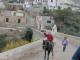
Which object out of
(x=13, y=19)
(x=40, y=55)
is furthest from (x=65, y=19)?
(x=40, y=55)

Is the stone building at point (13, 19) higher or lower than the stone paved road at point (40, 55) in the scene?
lower

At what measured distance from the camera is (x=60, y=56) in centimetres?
404

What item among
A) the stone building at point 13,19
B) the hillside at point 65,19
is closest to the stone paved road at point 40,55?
the hillside at point 65,19

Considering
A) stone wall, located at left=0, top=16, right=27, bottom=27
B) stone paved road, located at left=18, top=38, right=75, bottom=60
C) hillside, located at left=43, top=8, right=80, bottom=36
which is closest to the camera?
stone paved road, located at left=18, top=38, right=75, bottom=60

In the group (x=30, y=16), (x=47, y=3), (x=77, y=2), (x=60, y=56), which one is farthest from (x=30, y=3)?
(x=60, y=56)

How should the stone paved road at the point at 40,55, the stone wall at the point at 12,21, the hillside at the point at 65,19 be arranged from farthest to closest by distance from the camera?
1. the stone wall at the point at 12,21
2. the hillside at the point at 65,19
3. the stone paved road at the point at 40,55

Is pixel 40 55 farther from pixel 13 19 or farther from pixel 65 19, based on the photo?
pixel 65 19

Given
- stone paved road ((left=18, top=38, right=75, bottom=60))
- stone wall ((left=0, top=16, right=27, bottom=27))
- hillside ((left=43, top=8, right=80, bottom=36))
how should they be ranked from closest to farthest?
stone paved road ((left=18, top=38, right=75, bottom=60)) → hillside ((left=43, top=8, right=80, bottom=36)) → stone wall ((left=0, top=16, right=27, bottom=27))

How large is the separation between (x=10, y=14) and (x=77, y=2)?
10.9m

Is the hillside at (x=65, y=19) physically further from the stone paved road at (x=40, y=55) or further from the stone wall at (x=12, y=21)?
the stone paved road at (x=40, y=55)

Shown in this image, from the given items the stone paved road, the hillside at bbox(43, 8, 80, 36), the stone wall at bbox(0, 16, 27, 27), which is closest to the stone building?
the stone wall at bbox(0, 16, 27, 27)

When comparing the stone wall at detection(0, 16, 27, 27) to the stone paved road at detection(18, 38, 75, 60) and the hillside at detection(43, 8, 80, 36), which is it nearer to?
the hillside at detection(43, 8, 80, 36)

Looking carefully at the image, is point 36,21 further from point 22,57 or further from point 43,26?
point 22,57

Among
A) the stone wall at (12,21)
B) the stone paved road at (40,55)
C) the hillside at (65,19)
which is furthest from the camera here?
the stone wall at (12,21)
